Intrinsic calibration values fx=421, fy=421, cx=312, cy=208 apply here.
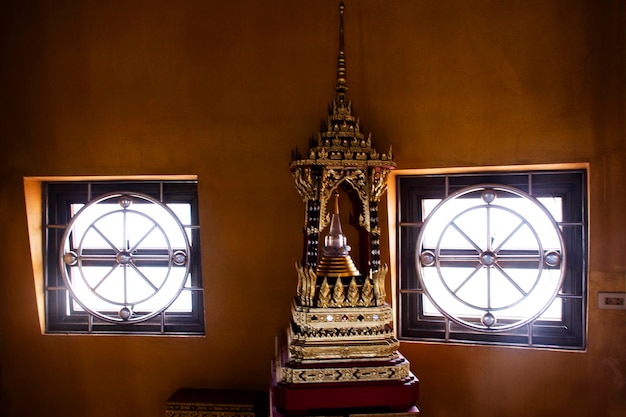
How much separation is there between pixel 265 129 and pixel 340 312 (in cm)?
127

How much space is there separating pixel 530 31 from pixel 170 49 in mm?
2209

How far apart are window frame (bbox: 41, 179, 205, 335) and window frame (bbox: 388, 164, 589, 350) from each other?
4.47ft

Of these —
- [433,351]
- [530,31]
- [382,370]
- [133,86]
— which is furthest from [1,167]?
[530,31]

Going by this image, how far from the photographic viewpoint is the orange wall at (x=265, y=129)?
2.41 meters

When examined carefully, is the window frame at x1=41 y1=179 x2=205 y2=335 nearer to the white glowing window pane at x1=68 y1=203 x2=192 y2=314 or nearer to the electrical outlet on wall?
the white glowing window pane at x1=68 y1=203 x2=192 y2=314

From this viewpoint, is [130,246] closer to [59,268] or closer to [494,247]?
[59,268]

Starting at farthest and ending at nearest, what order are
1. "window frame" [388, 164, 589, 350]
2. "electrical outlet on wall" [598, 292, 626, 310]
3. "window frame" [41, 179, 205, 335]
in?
"window frame" [41, 179, 205, 335]
"window frame" [388, 164, 589, 350]
"electrical outlet on wall" [598, 292, 626, 310]

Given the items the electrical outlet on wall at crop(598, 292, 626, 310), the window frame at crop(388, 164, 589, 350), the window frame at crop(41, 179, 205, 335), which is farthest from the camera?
the window frame at crop(41, 179, 205, 335)

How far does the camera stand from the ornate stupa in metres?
1.97

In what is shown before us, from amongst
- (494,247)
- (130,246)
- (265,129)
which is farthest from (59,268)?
(494,247)

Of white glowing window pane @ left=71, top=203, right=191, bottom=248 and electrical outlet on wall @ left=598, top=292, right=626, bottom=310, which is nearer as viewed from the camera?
electrical outlet on wall @ left=598, top=292, right=626, bottom=310

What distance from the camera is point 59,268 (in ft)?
9.70

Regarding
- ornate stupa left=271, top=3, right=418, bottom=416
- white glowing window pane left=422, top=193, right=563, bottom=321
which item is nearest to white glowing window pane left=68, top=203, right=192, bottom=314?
ornate stupa left=271, top=3, right=418, bottom=416

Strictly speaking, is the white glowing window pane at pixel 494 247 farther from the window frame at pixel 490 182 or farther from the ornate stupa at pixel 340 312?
the ornate stupa at pixel 340 312
